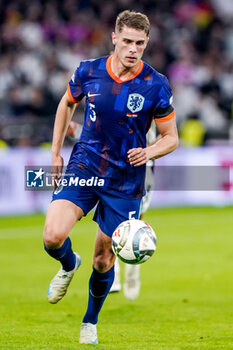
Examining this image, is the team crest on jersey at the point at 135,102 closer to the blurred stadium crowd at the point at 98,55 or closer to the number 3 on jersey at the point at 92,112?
the number 3 on jersey at the point at 92,112

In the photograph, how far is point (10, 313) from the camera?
26.0ft

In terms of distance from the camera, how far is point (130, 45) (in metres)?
6.22

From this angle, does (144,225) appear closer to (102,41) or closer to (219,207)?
(219,207)

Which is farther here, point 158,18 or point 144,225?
point 158,18

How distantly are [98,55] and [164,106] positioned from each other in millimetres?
15149

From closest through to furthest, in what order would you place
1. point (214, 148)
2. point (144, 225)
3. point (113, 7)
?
point (144, 225) → point (214, 148) → point (113, 7)

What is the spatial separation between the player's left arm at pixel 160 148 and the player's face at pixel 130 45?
0.57 metres

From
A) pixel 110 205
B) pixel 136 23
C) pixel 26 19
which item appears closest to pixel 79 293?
pixel 110 205

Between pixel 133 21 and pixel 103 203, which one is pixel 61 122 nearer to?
pixel 103 203

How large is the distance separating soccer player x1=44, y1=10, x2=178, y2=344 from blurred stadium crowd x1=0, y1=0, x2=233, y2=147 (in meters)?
10.7

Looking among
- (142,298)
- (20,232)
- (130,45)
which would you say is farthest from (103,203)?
(20,232)

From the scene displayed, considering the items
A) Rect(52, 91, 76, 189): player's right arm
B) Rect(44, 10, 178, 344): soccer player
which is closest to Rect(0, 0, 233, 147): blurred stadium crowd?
Rect(52, 91, 76, 189): player's right arm

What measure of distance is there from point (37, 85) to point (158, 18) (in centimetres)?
637

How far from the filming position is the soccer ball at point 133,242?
19.6ft
